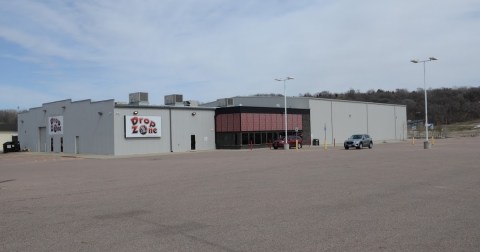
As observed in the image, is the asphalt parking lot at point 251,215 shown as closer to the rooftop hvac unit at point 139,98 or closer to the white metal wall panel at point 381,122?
the rooftop hvac unit at point 139,98

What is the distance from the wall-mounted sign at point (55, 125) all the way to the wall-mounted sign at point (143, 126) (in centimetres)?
1306

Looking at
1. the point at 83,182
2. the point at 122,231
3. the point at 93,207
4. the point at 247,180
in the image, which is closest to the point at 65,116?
the point at 83,182

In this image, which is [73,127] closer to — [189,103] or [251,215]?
[189,103]

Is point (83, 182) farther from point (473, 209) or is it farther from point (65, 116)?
point (65, 116)

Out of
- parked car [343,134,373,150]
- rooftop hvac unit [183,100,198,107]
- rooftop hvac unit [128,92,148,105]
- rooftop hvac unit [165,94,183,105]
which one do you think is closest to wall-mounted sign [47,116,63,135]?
rooftop hvac unit [128,92,148,105]

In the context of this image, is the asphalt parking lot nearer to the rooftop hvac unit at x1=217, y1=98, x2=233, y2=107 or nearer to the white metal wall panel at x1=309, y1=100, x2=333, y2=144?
the rooftop hvac unit at x1=217, y1=98, x2=233, y2=107

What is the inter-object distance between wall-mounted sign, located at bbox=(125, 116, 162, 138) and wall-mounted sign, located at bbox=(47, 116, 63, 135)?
1306cm

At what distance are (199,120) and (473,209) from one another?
4836 centimetres

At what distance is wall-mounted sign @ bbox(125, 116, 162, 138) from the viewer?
49.7 m

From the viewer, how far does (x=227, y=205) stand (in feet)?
38.3

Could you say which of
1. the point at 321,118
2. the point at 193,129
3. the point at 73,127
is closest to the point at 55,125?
the point at 73,127

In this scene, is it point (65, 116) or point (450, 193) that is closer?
point (450, 193)

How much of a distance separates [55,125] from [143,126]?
50.1 ft

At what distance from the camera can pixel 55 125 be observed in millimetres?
59062
